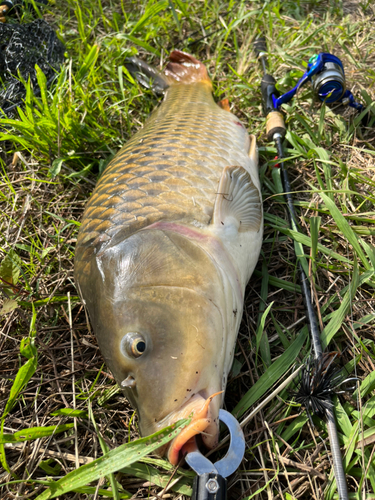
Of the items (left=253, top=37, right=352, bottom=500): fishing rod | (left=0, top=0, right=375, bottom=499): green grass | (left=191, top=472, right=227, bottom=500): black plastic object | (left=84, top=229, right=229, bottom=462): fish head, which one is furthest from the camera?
(left=253, top=37, right=352, bottom=500): fishing rod

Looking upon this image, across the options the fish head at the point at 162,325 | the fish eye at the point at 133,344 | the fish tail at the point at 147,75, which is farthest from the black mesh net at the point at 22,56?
the fish eye at the point at 133,344

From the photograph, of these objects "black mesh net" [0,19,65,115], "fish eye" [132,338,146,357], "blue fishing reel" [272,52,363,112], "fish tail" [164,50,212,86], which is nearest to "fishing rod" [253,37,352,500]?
"blue fishing reel" [272,52,363,112]

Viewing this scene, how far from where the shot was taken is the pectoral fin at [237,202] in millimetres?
1954

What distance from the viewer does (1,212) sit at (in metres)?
2.80

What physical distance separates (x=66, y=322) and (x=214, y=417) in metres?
1.19

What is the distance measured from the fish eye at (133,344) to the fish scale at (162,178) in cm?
43

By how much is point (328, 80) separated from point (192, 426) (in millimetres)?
2408

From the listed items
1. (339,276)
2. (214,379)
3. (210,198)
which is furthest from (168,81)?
(214,379)

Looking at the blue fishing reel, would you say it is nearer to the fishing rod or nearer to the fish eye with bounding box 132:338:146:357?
the fishing rod

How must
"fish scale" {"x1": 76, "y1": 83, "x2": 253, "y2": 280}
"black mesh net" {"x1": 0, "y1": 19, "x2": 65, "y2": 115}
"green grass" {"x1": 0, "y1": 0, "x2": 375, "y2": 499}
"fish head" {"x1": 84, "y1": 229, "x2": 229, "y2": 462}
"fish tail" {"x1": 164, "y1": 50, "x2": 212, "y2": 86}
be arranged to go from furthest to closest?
1. "fish tail" {"x1": 164, "y1": 50, "x2": 212, "y2": 86}
2. "black mesh net" {"x1": 0, "y1": 19, "x2": 65, "y2": 115}
3. "fish scale" {"x1": 76, "y1": 83, "x2": 253, "y2": 280}
4. "green grass" {"x1": 0, "y1": 0, "x2": 375, "y2": 499}
5. "fish head" {"x1": 84, "y1": 229, "x2": 229, "y2": 462}

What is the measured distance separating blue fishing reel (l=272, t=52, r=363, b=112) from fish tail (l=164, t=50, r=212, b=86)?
3.13 feet

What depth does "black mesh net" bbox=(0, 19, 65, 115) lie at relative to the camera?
124 inches

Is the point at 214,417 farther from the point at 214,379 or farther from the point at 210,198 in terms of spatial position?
the point at 210,198

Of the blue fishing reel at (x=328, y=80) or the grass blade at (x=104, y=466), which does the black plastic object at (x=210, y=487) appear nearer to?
the grass blade at (x=104, y=466)
